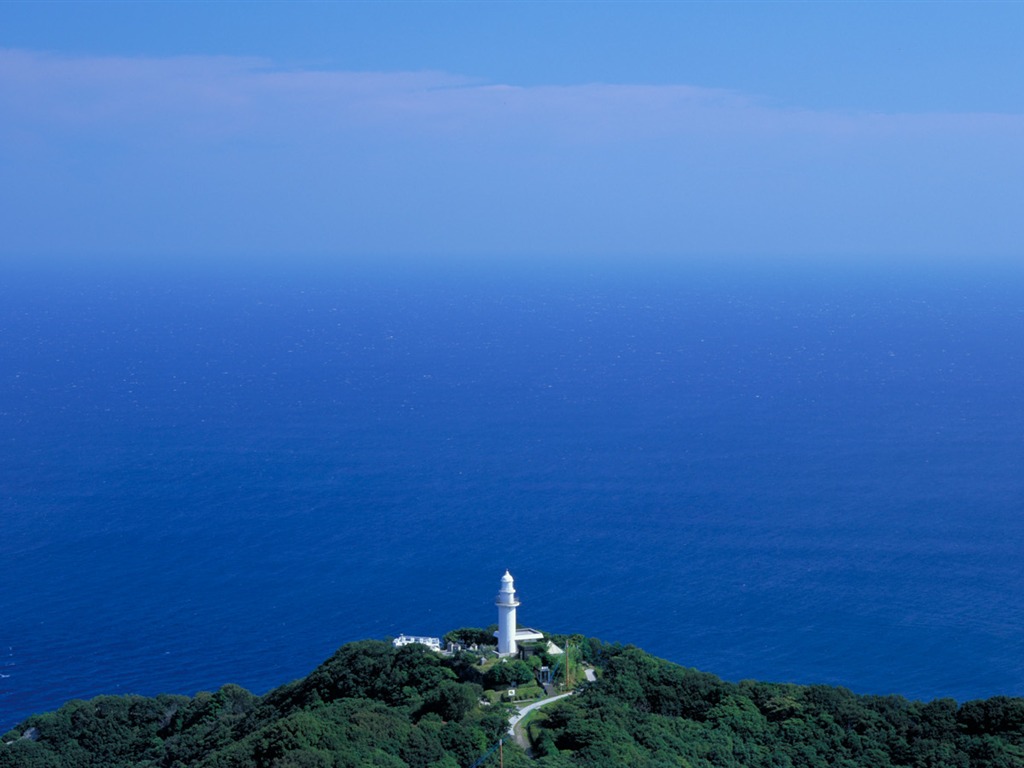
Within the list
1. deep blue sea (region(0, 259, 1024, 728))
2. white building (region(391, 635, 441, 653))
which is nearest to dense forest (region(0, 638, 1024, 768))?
white building (region(391, 635, 441, 653))

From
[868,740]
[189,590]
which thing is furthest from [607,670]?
[189,590]

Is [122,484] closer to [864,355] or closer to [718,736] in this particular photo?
[718,736]

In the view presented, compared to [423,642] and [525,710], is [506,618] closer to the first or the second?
[423,642]

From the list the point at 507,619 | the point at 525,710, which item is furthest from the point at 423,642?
the point at 525,710

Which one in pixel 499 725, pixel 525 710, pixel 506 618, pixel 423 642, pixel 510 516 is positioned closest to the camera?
pixel 499 725

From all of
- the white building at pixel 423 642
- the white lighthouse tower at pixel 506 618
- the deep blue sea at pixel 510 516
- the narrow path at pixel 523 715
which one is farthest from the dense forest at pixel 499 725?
the deep blue sea at pixel 510 516

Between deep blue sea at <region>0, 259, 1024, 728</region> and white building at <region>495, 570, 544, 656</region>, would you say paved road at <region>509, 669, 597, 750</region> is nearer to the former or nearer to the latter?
white building at <region>495, 570, 544, 656</region>
